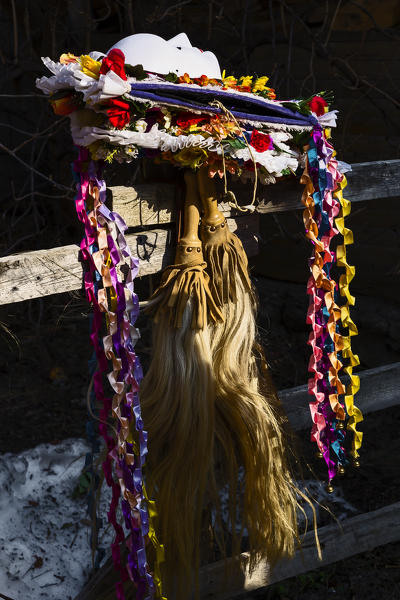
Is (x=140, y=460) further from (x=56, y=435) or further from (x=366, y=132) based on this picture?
(x=366, y=132)

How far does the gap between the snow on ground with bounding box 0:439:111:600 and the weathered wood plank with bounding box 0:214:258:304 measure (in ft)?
3.17

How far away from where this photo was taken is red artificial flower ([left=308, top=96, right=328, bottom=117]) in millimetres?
1621

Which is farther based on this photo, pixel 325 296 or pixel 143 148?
pixel 325 296

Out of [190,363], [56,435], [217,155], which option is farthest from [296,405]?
[56,435]

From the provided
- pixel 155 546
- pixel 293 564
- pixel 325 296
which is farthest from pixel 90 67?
pixel 293 564

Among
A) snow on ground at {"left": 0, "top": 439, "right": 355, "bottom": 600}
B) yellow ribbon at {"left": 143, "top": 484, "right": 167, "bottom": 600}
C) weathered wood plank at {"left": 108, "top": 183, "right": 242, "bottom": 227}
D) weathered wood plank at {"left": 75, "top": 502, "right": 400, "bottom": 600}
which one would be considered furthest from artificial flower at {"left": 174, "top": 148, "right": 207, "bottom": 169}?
snow on ground at {"left": 0, "top": 439, "right": 355, "bottom": 600}

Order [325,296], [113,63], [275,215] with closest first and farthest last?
[113,63], [325,296], [275,215]

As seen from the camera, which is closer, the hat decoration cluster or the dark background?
the hat decoration cluster

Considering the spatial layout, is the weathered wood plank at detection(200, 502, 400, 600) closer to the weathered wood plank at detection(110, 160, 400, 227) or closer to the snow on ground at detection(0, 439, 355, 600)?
the snow on ground at detection(0, 439, 355, 600)

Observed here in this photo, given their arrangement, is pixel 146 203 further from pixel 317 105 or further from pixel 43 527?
pixel 43 527

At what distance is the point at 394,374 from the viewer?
7.50ft

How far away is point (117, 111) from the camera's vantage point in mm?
1367

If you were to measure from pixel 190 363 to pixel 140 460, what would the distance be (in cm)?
24

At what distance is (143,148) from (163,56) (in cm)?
19
